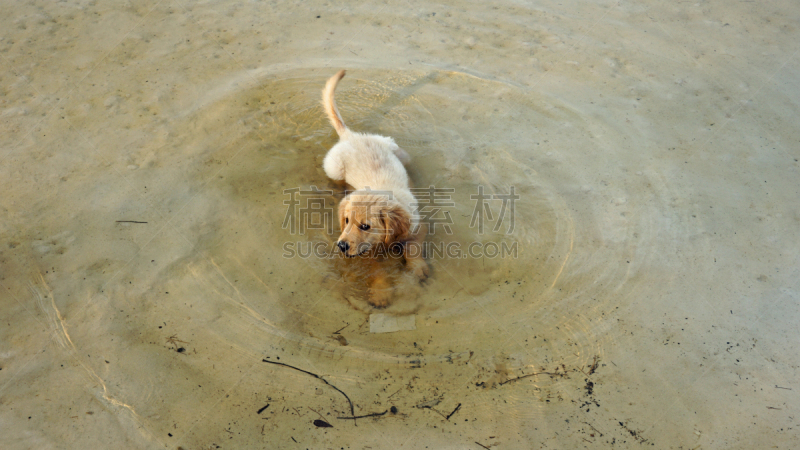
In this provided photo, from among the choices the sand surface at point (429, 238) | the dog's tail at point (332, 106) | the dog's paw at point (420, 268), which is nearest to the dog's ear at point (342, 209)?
the sand surface at point (429, 238)

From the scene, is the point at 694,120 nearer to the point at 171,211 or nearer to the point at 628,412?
the point at 628,412

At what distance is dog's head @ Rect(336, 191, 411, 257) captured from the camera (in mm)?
3332

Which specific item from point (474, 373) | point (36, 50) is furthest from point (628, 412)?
point (36, 50)

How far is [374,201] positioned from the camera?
132 inches

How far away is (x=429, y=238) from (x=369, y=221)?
0.69m

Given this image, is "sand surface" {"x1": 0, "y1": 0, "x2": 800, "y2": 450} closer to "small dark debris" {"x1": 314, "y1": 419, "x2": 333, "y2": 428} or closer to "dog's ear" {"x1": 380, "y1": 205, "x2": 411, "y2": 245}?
"small dark debris" {"x1": 314, "y1": 419, "x2": 333, "y2": 428}

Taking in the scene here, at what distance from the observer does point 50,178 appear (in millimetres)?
3727

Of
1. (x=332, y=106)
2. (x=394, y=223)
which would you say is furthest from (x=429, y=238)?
(x=332, y=106)

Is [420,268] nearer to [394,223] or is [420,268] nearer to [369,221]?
[394,223]

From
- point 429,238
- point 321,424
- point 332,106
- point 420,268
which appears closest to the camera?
point 321,424

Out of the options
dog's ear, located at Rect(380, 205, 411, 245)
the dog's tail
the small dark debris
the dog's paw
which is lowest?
the small dark debris

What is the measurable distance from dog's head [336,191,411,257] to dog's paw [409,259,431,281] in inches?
10.7

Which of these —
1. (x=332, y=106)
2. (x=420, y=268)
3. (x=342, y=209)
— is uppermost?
(x=332, y=106)

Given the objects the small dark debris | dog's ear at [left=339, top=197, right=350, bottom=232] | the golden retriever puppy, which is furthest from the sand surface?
dog's ear at [left=339, top=197, right=350, bottom=232]
